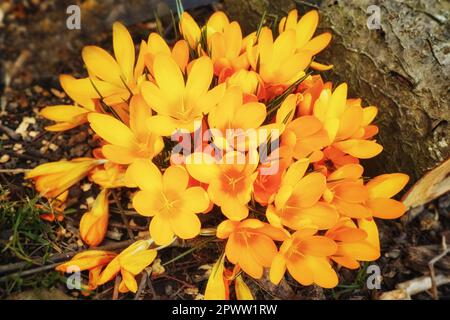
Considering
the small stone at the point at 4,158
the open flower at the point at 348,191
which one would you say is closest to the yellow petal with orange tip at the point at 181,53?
the open flower at the point at 348,191

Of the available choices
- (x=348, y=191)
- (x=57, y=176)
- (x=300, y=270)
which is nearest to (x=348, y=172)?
(x=348, y=191)

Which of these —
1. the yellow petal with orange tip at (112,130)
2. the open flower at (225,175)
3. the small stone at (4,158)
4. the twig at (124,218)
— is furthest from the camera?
the small stone at (4,158)

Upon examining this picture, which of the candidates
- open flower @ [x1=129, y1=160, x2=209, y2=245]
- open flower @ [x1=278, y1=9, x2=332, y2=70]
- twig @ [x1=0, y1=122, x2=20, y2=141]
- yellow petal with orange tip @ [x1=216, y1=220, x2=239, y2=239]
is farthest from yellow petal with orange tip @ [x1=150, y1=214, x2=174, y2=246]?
twig @ [x1=0, y1=122, x2=20, y2=141]

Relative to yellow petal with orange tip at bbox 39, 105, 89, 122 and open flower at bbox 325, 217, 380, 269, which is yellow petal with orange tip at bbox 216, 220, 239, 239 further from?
yellow petal with orange tip at bbox 39, 105, 89, 122

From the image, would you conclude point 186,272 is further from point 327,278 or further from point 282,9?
point 282,9

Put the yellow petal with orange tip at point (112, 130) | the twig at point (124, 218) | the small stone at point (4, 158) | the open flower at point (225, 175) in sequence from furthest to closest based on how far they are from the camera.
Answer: the small stone at point (4, 158)
the twig at point (124, 218)
the yellow petal with orange tip at point (112, 130)
the open flower at point (225, 175)

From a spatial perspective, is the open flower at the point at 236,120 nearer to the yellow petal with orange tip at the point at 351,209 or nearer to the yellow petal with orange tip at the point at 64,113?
the yellow petal with orange tip at the point at 351,209
